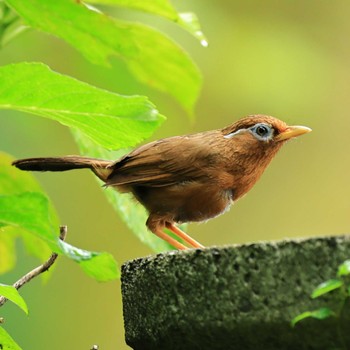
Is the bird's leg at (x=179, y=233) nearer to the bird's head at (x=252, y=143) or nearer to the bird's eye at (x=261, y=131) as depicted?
the bird's head at (x=252, y=143)

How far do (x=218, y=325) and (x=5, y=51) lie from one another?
116 inches

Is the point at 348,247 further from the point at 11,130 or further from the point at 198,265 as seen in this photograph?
the point at 11,130

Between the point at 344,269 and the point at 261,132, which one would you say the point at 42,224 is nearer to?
the point at 344,269

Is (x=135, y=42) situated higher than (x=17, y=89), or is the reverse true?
(x=135, y=42)

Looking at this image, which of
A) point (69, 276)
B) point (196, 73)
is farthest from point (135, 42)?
point (69, 276)

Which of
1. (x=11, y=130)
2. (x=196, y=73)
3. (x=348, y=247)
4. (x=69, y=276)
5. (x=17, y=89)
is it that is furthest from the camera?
(x=69, y=276)

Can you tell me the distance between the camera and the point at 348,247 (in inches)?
53.8

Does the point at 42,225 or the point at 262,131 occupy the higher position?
the point at 262,131

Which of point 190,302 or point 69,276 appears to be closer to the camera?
point 190,302

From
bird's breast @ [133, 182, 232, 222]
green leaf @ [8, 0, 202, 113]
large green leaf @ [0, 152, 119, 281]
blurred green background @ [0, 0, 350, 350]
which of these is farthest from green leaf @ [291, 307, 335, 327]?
blurred green background @ [0, 0, 350, 350]

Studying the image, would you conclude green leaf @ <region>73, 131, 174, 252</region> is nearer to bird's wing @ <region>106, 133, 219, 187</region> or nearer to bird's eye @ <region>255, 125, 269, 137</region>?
bird's wing @ <region>106, 133, 219, 187</region>

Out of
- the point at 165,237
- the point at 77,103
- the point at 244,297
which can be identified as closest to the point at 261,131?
the point at 165,237

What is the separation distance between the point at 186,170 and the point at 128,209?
0.25m

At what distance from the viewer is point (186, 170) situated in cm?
305
